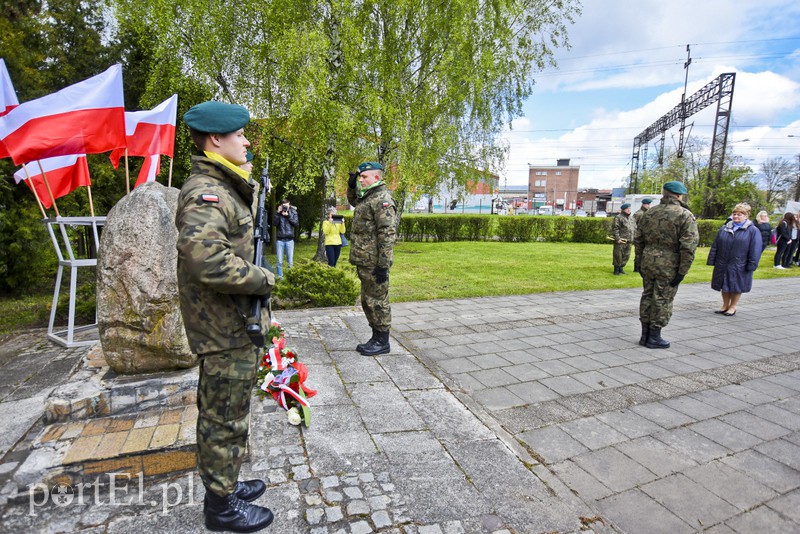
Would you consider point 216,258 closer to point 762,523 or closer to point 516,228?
point 762,523

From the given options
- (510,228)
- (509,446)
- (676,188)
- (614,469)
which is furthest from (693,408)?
(510,228)

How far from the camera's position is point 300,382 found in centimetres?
368

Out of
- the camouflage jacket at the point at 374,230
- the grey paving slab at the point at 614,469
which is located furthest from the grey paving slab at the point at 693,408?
the camouflage jacket at the point at 374,230

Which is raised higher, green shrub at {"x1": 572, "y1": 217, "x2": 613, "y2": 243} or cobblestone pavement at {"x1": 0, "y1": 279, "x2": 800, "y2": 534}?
green shrub at {"x1": 572, "y1": 217, "x2": 613, "y2": 243}

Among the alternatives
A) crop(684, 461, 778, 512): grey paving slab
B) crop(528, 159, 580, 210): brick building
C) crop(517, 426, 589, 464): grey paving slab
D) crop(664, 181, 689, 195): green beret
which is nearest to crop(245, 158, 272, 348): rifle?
crop(517, 426, 589, 464): grey paving slab

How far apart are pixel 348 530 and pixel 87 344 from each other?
454 centimetres

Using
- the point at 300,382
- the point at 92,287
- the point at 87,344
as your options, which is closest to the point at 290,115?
the point at 92,287

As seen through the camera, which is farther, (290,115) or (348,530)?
(290,115)

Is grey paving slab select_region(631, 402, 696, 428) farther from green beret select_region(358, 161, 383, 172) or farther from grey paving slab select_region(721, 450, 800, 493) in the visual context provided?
green beret select_region(358, 161, 383, 172)

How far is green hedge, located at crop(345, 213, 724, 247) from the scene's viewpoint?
2270cm

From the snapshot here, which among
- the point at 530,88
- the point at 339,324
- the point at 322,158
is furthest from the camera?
the point at 530,88

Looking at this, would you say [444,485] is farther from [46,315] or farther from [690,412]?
[46,315]

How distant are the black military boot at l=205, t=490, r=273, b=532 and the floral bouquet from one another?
3.30 ft

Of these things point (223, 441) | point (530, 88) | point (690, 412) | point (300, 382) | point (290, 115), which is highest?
point (530, 88)
